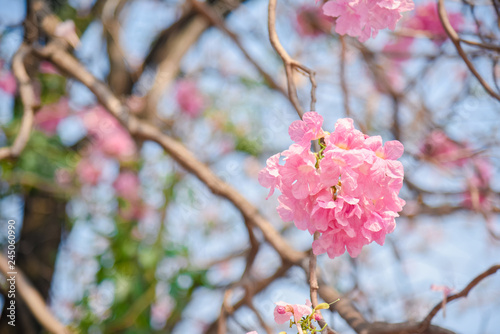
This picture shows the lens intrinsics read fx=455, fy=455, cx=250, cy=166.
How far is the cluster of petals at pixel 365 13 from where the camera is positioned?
786 millimetres

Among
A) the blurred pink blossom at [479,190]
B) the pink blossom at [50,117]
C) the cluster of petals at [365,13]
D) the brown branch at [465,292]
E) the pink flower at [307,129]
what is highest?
the cluster of petals at [365,13]

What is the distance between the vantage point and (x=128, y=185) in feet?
8.27

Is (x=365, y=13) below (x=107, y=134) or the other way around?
the other way around

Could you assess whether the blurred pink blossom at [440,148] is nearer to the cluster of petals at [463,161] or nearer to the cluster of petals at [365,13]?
the cluster of petals at [463,161]

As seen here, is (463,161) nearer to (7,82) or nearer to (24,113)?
(24,113)

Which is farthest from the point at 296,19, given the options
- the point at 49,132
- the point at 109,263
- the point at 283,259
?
the point at 283,259

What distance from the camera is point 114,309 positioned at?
2.00m

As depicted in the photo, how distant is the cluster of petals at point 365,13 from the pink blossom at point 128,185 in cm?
185

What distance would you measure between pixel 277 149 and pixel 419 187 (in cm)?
118

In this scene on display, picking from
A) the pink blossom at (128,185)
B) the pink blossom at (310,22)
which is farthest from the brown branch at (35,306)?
the pink blossom at (310,22)

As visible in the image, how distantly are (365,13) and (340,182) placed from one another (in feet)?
1.05

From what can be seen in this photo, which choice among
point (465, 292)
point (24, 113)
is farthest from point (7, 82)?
point (465, 292)

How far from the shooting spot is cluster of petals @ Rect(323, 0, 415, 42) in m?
0.79

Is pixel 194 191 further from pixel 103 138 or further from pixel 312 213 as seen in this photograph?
pixel 312 213
